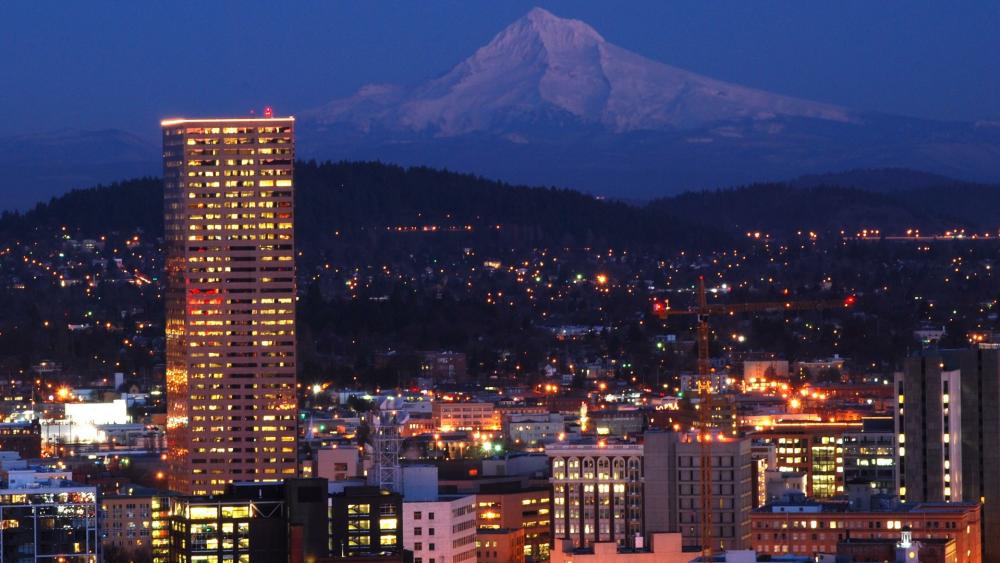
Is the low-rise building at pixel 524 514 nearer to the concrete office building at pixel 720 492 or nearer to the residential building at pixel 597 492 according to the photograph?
the residential building at pixel 597 492

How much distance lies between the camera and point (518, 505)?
4008 inches

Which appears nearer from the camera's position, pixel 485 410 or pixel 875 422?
pixel 875 422

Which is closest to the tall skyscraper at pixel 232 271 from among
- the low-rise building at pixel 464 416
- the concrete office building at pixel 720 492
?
the low-rise building at pixel 464 416

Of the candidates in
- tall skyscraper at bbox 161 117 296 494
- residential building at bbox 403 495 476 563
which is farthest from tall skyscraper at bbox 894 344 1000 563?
tall skyscraper at bbox 161 117 296 494

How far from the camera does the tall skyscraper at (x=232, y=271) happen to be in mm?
133750

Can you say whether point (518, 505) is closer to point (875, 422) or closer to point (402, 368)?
point (875, 422)

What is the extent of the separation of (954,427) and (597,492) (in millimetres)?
11412

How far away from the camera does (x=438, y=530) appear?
7706 centimetres

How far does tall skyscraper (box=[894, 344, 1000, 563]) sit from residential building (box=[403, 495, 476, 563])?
17991 mm

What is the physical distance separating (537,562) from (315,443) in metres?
42.6

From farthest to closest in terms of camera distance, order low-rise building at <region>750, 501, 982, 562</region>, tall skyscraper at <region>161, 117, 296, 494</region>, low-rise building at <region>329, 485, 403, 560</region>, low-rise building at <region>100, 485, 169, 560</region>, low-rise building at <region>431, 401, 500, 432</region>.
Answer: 1. low-rise building at <region>431, 401, 500, 432</region>
2. tall skyscraper at <region>161, 117, 296, 494</region>
3. low-rise building at <region>100, 485, 169, 560</region>
4. low-rise building at <region>750, 501, 982, 562</region>
5. low-rise building at <region>329, 485, 403, 560</region>

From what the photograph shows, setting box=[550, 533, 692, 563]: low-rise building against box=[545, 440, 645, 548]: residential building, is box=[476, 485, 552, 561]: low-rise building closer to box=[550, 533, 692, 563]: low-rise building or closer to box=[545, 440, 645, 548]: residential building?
box=[545, 440, 645, 548]: residential building

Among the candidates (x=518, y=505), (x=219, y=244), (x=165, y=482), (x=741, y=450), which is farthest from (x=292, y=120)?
(x=741, y=450)

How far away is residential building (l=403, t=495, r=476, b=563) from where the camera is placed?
243 ft
